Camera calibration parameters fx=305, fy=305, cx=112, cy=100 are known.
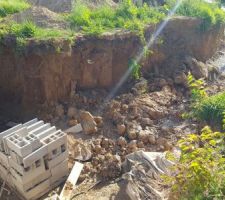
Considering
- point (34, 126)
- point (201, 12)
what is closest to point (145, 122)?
point (34, 126)

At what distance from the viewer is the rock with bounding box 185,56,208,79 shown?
818cm

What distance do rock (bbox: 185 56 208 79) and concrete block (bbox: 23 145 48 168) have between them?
4961 mm

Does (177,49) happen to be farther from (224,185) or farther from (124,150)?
(224,185)

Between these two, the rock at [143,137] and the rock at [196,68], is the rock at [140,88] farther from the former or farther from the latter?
the rock at [196,68]

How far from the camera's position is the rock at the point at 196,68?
8180 millimetres

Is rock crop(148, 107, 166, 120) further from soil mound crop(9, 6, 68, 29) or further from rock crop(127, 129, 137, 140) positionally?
soil mound crop(9, 6, 68, 29)

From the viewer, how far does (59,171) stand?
509 centimetres

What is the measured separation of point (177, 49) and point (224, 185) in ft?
19.1

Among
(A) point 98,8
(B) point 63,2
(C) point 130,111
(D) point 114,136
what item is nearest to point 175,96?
(C) point 130,111

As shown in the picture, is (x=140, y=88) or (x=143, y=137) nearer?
(x=143, y=137)

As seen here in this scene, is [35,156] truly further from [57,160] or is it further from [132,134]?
[132,134]

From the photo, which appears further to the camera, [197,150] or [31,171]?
[31,171]

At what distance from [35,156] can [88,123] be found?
191cm

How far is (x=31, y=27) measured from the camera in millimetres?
6383
